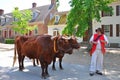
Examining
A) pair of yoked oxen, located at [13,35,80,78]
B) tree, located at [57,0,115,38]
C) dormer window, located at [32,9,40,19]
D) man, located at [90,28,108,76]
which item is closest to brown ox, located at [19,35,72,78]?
pair of yoked oxen, located at [13,35,80,78]

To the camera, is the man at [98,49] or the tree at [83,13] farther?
the tree at [83,13]

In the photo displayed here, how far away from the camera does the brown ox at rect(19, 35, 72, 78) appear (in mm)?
9844

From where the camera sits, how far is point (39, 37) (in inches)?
422

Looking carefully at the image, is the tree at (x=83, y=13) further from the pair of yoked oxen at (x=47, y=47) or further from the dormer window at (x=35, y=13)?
the dormer window at (x=35, y=13)

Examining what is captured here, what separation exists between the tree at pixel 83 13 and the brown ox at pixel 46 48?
11.6 m

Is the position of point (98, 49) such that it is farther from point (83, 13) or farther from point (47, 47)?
point (83, 13)

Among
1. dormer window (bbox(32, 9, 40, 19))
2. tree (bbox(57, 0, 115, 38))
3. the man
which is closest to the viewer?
the man

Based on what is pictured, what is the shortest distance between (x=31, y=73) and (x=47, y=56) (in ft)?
5.10

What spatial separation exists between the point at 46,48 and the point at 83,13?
552 inches

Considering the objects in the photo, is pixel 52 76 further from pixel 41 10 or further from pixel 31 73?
pixel 41 10

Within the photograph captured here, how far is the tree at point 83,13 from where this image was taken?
22667 millimetres

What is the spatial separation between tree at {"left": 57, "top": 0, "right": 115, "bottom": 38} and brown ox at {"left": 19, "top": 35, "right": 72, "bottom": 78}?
11591 millimetres

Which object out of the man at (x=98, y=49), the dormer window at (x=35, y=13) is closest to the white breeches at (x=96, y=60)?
the man at (x=98, y=49)

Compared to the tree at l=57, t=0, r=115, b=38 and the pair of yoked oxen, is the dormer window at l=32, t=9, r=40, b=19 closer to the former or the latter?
the tree at l=57, t=0, r=115, b=38
